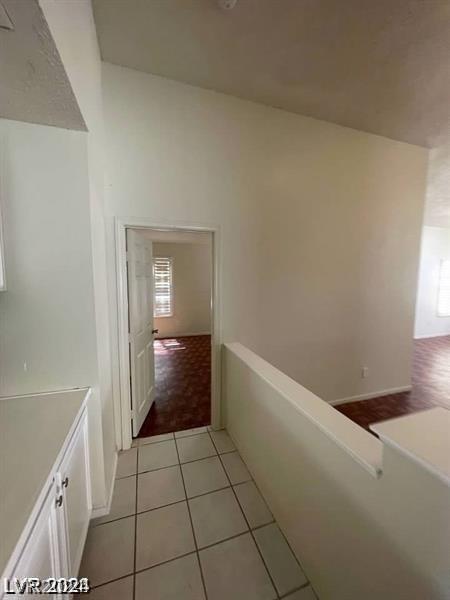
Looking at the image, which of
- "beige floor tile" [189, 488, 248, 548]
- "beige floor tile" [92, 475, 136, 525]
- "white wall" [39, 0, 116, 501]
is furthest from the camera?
"beige floor tile" [92, 475, 136, 525]

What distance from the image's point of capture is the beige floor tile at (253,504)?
5.00 ft

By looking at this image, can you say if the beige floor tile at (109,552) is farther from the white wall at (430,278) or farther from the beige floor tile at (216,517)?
the white wall at (430,278)

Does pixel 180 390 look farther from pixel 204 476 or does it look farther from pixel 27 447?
pixel 27 447

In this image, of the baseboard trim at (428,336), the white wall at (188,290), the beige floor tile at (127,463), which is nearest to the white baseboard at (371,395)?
the beige floor tile at (127,463)

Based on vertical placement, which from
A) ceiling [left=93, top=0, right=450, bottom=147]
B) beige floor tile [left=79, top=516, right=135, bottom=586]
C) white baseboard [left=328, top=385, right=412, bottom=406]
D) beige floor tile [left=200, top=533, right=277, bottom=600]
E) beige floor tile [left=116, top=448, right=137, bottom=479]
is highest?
ceiling [left=93, top=0, right=450, bottom=147]

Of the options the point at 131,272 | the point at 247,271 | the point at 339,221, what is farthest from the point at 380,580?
the point at 339,221

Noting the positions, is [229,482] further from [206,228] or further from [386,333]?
[386,333]

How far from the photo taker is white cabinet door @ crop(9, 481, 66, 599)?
0.67 metres

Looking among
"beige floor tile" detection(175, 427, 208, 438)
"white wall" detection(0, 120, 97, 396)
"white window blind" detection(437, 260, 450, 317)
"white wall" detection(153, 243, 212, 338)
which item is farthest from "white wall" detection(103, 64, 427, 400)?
"white window blind" detection(437, 260, 450, 317)

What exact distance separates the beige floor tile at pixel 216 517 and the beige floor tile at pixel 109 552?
14.9 inches

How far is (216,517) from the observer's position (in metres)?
1.54

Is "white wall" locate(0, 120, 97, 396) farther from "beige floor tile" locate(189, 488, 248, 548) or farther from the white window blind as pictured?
the white window blind

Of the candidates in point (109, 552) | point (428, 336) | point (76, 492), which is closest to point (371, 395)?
point (109, 552)

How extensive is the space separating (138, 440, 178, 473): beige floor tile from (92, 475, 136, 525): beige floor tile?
13cm
